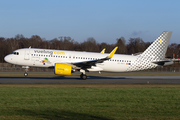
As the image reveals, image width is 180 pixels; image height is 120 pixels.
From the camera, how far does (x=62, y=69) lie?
1033 inches

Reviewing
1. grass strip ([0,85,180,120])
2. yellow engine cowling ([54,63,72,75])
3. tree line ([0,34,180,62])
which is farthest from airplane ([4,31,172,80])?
tree line ([0,34,180,62])

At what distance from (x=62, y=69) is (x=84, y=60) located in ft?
12.4

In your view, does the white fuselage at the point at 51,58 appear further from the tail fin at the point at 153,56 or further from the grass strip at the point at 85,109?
the grass strip at the point at 85,109

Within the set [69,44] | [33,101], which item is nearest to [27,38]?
[69,44]

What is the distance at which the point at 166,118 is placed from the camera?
8.77 meters

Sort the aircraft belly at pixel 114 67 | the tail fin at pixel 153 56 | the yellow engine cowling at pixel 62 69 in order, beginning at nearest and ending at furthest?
the yellow engine cowling at pixel 62 69 < the aircraft belly at pixel 114 67 < the tail fin at pixel 153 56

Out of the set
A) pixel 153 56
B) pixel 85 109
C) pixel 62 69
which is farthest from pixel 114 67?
pixel 85 109

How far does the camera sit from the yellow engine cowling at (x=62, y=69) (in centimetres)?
2614

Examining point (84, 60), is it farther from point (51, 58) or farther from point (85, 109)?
point (85, 109)

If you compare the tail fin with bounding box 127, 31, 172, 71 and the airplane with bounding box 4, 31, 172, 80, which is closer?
the airplane with bounding box 4, 31, 172, 80

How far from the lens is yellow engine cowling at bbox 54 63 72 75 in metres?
26.1

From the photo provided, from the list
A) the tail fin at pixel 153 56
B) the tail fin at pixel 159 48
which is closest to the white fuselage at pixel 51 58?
the tail fin at pixel 153 56

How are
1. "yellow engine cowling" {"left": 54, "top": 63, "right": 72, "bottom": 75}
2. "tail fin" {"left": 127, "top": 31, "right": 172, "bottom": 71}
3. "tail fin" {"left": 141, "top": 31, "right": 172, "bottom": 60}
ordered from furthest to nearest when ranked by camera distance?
"tail fin" {"left": 141, "top": 31, "right": 172, "bottom": 60} < "tail fin" {"left": 127, "top": 31, "right": 172, "bottom": 71} < "yellow engine cowling" {"left": 54, "top": 63, "right": 72, "bottom": 75}

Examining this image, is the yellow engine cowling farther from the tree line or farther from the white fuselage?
the tree line
